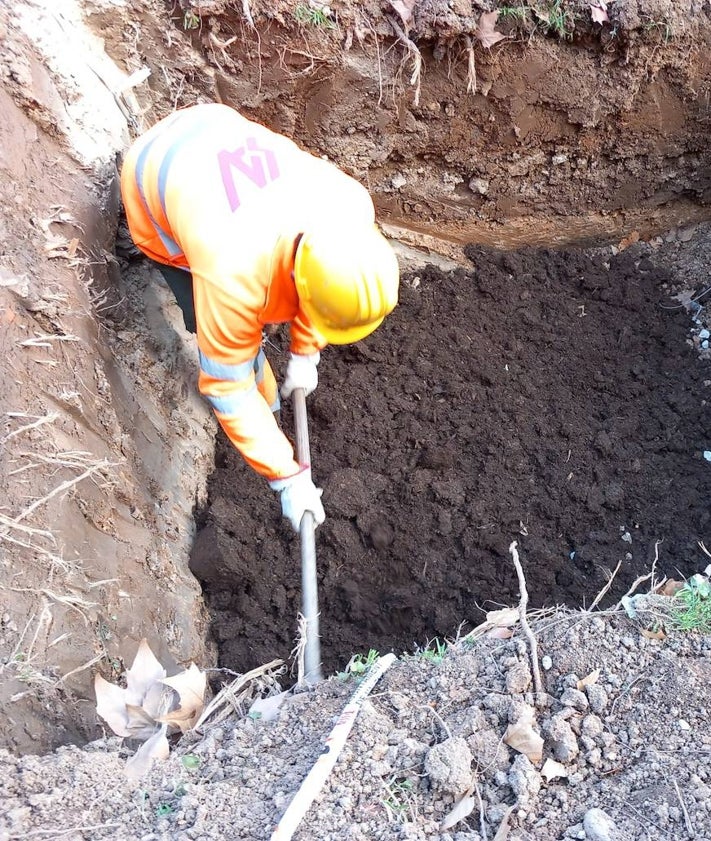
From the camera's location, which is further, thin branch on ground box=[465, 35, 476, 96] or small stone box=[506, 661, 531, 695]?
thin branch on ground box=[465, 35, 476, 96]

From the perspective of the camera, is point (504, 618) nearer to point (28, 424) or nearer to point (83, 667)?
point (83, 667)

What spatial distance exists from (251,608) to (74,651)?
0.90m

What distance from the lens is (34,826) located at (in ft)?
4.49

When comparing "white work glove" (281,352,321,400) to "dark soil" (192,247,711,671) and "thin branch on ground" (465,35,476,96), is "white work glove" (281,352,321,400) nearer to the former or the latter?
"dark soil" (192,247,711,671)

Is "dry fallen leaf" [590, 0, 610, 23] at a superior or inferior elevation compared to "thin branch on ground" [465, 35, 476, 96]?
superior

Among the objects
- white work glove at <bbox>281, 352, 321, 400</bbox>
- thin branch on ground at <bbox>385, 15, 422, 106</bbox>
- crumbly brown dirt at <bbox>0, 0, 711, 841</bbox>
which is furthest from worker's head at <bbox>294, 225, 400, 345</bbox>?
thin branch on ground at <bbox>385, 15, 422, 106</bbox>

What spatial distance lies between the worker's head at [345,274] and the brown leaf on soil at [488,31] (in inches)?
68.0

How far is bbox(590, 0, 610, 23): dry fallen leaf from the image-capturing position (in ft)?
9.24

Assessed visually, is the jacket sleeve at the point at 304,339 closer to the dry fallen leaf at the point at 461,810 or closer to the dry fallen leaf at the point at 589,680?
the dry fallen leaf at the point at 589,680

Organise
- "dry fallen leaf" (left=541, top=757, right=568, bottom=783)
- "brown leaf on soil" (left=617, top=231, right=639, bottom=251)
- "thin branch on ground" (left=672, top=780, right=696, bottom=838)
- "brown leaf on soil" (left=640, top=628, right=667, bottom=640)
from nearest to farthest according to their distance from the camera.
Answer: "thin branch on ground" (left=672, top=780, right=696, bottom=838)
"dry fallen leaf" (left=541, top=757, right=568, bottom=783)
"brown leaf on soil" (left=640, top=628, right=667, bottom=640)
"brown leaf on soil" (left=617, top=231, right=639, bottom=251)

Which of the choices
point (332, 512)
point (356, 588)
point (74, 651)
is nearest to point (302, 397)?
point (332, 512)

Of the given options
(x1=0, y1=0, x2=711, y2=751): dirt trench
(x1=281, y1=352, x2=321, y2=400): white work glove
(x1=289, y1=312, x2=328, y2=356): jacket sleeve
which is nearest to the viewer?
(x1=0, y1=0, x2=711, y2=751): dirt trench

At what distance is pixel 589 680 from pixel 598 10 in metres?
2.88

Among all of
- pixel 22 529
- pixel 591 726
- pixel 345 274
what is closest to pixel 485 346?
pixel 345 274
